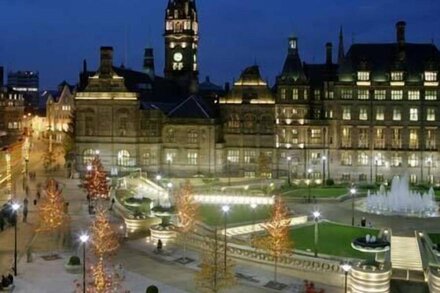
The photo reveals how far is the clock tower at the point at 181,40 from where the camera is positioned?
122 m

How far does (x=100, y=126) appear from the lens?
98.9m

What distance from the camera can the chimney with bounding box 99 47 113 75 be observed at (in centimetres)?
9678

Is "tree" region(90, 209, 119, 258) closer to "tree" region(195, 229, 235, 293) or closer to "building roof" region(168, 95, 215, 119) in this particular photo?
"tree" region(195, 229, 235, 293)

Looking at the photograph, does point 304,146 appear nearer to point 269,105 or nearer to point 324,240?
point 269,105

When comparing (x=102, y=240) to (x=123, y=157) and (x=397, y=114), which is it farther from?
(x=397, y=114)

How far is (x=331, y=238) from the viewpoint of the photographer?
2141 inches

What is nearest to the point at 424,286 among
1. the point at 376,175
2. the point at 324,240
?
the point at 324,240

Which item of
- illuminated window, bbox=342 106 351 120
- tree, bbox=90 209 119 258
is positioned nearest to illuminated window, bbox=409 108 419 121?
illuminated window, bbox=342 106 351 120

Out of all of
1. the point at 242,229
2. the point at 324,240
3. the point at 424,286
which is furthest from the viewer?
the point at 242,229

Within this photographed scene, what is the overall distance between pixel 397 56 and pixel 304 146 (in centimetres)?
1768

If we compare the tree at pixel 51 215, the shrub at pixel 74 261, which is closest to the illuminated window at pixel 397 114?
the tree at pixel 51 215

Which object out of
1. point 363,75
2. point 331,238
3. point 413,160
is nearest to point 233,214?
point 331,238

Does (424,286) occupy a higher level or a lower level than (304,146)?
lower

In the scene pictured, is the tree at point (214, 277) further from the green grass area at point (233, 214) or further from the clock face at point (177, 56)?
the clock face at point (177, 56)
